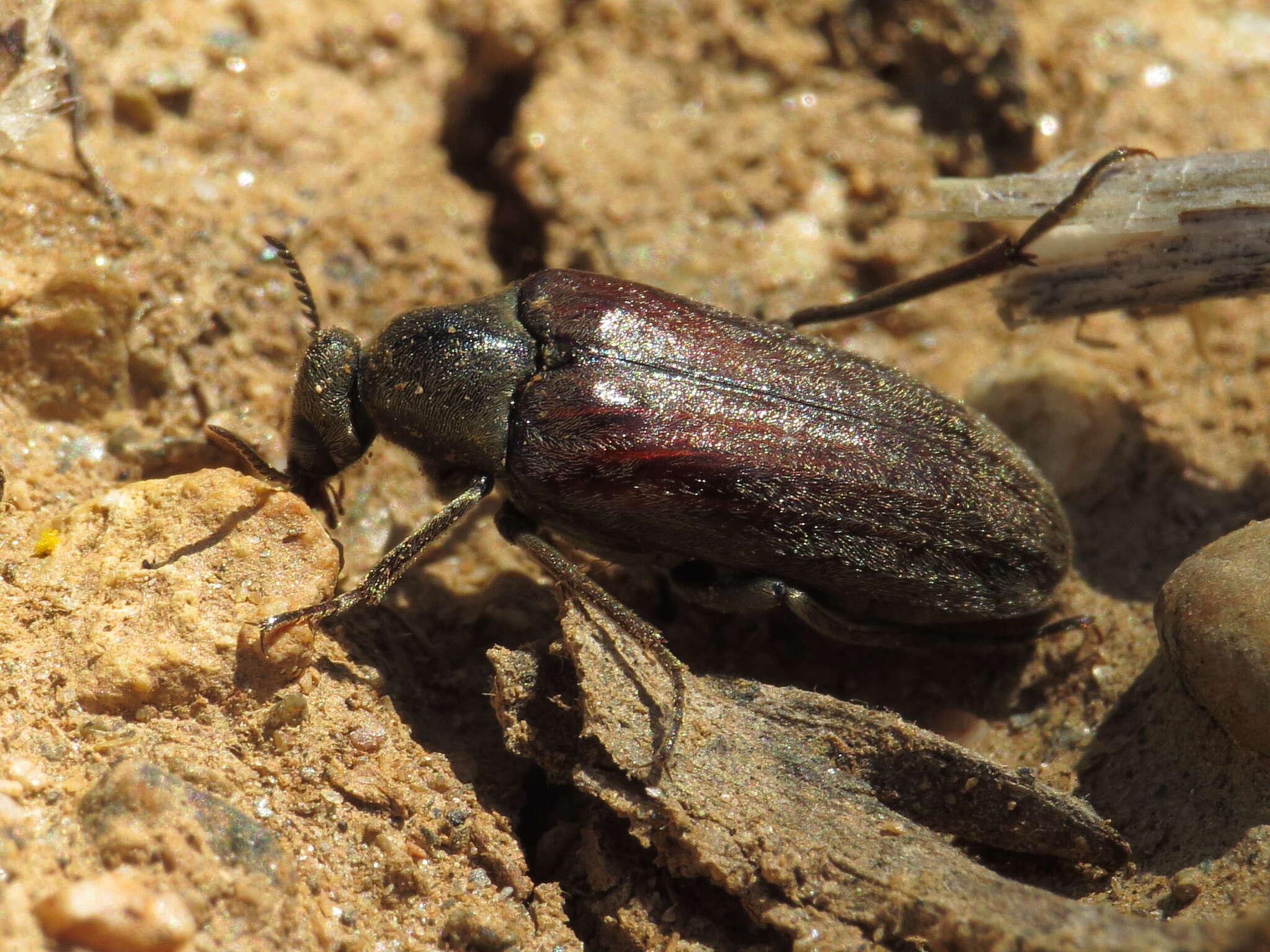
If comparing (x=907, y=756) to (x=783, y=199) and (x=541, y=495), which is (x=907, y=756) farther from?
(x=783, y=199)

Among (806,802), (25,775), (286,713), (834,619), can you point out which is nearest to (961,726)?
(834,619)

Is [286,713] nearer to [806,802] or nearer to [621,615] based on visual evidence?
[621,615]

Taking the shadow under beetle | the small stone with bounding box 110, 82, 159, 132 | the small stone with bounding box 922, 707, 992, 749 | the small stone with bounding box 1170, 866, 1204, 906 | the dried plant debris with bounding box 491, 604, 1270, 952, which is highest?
the small stone with bounding box 110, 82, 159, 132

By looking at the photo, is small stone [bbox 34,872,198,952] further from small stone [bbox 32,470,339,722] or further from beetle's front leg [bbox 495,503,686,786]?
beetle's front leg [bbox 495,503,686,786]

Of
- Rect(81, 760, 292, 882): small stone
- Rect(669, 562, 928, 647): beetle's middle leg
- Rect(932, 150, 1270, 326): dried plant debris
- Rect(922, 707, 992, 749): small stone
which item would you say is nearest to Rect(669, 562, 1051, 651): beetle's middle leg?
Rect(669, 562, 928, 647): beetle's middle leg

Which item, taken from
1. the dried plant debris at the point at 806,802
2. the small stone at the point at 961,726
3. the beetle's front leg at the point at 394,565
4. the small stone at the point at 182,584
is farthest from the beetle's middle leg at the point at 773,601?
the small stone at the point at 182,584

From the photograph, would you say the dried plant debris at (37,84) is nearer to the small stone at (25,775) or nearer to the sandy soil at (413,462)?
the sandy soil at (413,462)

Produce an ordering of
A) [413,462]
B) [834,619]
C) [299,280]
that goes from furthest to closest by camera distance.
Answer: [413,462]
[299,280]
[834,619]
